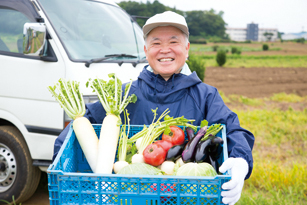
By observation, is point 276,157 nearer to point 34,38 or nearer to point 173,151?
point 173,151

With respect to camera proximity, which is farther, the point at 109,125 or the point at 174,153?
the point at 109,125

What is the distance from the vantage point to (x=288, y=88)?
14.8 m

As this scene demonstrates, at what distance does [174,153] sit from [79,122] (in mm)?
656

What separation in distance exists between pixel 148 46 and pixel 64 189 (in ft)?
4.36

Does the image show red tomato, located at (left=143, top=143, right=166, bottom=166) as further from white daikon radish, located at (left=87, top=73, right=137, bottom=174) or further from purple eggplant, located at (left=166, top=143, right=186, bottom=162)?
white daikon radish, located at (left=87, top=73, right=137, bottom=174)

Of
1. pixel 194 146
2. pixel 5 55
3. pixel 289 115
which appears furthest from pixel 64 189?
pixel 289 115

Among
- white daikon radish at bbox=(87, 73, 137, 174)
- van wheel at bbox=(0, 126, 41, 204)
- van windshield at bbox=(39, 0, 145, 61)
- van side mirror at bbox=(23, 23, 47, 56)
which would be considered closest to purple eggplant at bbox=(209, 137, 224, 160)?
white daikon radish at bbox=(87, 73, 137, 174)

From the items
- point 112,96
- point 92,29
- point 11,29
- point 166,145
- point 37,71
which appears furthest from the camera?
point 92,29

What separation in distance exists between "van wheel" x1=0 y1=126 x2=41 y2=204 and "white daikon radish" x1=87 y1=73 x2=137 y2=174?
2.03 meters

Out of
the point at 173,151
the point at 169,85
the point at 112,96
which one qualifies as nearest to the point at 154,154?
the point at 173,151

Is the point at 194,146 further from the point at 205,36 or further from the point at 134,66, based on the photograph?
the point at 205,36

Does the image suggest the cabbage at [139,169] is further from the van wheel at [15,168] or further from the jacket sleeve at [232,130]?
the van wheel at [15,168]

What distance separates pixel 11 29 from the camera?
400cm

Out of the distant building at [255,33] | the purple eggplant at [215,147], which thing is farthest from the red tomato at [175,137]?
the distant building at [255,33]
